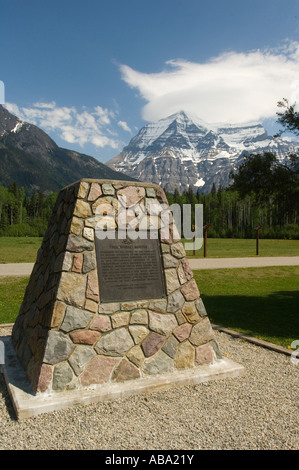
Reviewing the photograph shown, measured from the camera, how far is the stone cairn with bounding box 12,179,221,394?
4363mm

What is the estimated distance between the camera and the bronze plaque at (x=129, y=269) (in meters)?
4.81

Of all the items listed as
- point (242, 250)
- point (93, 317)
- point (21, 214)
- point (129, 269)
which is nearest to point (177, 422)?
point (93, 317)

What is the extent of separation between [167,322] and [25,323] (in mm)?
2048

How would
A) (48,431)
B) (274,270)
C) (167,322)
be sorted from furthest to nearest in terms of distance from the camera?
(274,270)
(167,322)
(48,431)

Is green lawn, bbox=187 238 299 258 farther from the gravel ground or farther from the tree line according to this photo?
the tree line

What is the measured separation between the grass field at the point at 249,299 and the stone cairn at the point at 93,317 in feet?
8.62

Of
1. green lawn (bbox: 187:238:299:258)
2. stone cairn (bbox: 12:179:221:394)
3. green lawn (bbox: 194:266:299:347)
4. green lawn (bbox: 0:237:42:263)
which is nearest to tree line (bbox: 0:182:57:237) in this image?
green lawn (bbox: 0:237:42:263)

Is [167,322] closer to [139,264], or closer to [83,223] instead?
[139,264]

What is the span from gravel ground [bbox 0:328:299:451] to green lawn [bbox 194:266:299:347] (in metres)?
2.54

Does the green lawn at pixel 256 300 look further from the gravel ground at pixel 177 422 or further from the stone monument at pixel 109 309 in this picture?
the stone monument at pixel 109 309

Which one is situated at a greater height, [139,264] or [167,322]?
[139,264]

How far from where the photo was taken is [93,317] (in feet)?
15.0

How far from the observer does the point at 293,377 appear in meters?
5.14

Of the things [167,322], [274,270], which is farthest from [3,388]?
[274,270]
